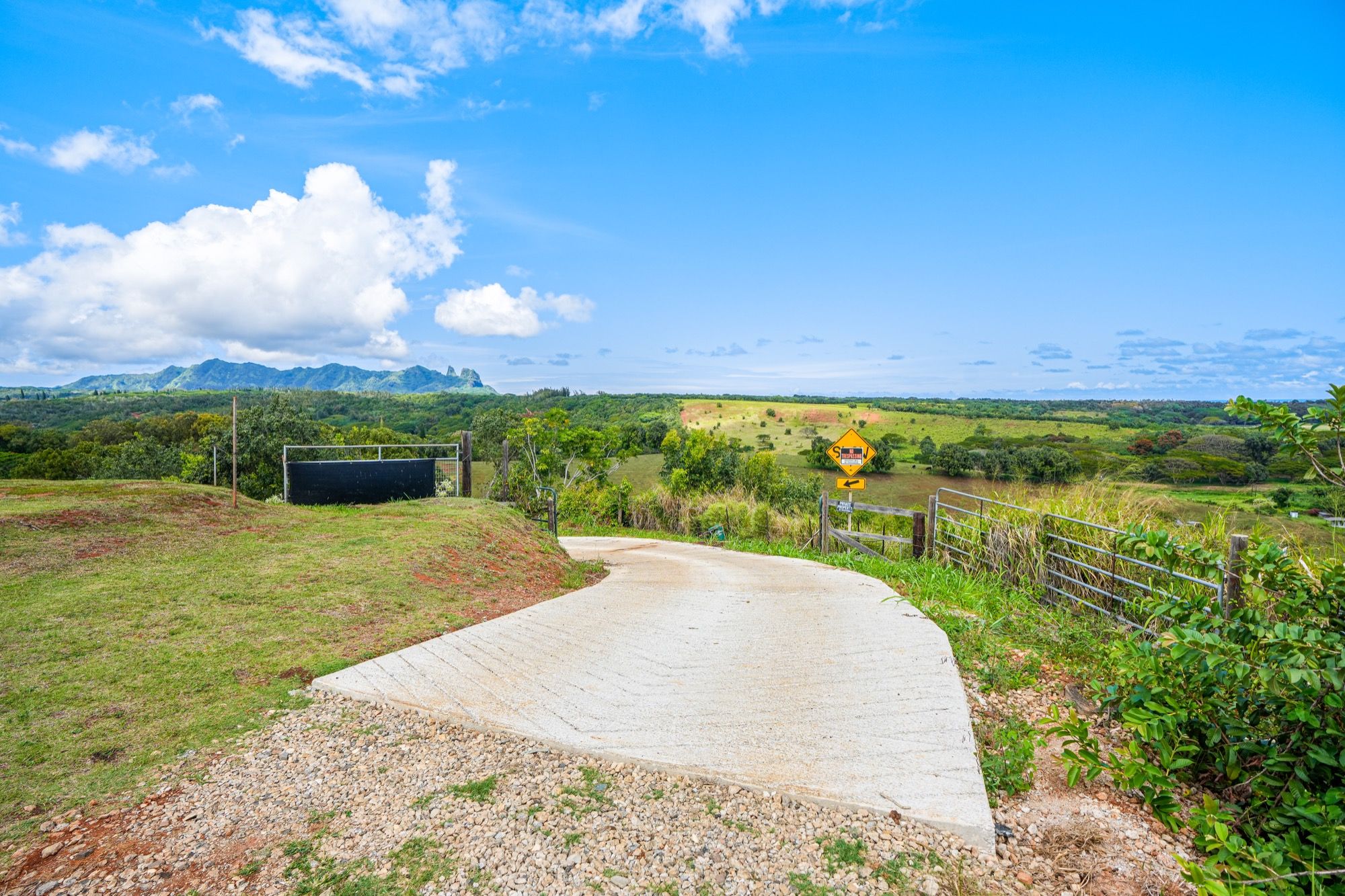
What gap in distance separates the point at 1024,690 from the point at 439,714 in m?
4.12

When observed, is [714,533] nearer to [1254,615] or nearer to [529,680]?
[529,680]

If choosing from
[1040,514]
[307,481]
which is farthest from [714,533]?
[1040,514]

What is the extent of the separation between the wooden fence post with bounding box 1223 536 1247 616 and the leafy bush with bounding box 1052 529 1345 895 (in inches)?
39.5

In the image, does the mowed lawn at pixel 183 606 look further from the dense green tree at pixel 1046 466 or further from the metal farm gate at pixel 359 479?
the dense green tree at pixel 1046 466

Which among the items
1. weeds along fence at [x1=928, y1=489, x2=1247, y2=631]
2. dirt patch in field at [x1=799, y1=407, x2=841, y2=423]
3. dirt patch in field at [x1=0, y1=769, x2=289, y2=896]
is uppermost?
dirt patch in field at [x1=799, y1=407, x2=841, y2=423]

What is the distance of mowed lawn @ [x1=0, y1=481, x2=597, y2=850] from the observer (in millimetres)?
3525

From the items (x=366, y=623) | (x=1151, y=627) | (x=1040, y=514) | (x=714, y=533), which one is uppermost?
(x=1040, y=514)

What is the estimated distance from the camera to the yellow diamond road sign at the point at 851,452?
12914 millimetres

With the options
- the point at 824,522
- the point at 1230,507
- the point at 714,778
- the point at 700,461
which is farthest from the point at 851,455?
the point at 700,461

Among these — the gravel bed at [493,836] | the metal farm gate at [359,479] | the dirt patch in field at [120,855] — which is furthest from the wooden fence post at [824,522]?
the dirt patch in field at [120,855]

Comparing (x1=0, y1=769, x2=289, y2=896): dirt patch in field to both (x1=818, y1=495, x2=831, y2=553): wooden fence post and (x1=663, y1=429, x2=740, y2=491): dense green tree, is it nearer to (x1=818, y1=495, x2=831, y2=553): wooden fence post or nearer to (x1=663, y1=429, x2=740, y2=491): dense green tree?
(x1=818, y1=495, x2=831, y2=553): wooden fence post

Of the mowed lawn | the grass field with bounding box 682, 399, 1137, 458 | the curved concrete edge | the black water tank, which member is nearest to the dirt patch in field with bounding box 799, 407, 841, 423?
the grass field with bounding box 682, 399, 1137, 458

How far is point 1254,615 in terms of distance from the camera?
107 inches

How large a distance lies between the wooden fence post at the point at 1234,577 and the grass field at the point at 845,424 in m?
23.9
